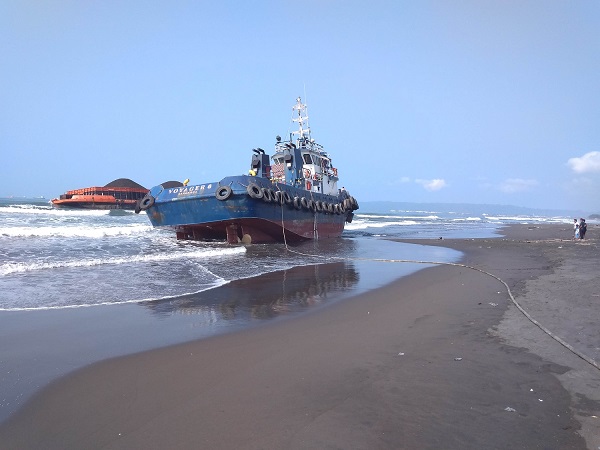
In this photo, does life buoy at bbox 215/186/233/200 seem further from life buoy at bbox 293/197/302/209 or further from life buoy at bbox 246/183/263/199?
life buoy at bbox 293/197/302/209

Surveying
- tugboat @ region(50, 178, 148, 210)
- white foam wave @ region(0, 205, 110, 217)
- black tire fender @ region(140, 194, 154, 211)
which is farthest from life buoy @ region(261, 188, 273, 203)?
tugboat @ region(50, 178, 148, 210)

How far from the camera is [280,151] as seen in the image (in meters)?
22.1

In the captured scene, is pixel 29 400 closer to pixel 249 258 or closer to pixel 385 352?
pixel 385 352

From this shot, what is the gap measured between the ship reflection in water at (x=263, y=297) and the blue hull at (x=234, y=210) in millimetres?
6601

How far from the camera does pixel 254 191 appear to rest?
53.9 feet

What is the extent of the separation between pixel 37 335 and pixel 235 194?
1159 cm

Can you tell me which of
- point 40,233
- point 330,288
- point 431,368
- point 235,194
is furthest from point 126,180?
point 431,368

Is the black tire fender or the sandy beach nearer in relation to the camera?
the sandy beach

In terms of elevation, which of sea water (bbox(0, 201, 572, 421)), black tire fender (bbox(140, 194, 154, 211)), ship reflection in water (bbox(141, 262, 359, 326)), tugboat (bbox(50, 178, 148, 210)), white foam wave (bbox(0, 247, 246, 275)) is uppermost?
tugboat (bbox(50, 178, 148, 210))

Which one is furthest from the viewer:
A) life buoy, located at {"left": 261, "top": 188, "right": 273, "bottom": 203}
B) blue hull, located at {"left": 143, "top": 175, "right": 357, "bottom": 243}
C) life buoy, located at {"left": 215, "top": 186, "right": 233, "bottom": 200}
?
life buoy, located at {"left": 261, "top": 188, "right": 273, "bottom": 203}

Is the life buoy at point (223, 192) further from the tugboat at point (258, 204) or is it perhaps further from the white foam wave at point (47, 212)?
the white foam wave at point (47, 212)

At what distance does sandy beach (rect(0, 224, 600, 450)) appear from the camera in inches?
104

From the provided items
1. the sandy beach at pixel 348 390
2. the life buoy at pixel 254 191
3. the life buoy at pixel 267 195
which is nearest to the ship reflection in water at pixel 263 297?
the sandy beach at pixel 348 390

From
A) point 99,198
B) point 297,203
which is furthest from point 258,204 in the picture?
point 99,198
